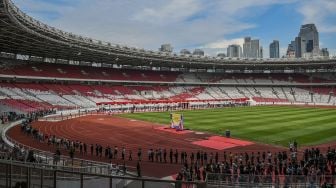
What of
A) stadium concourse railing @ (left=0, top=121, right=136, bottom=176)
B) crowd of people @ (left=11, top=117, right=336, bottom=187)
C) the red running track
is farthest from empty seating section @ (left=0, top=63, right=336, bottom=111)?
stadium concourse railing @ (left=0, top=121, right=136, bottom=176)

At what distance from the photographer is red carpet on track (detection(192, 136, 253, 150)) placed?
29.8 metres

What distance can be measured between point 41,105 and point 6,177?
2050 inches

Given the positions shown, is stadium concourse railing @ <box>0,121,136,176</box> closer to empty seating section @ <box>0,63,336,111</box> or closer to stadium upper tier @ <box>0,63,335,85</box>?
empty seating section @ <box>0,63,336,111</box>

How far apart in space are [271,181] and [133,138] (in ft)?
70.5

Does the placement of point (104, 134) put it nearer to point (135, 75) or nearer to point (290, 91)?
point (135, 75)

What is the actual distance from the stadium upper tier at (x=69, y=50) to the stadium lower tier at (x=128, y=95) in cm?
662

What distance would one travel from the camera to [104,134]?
37.5 meters

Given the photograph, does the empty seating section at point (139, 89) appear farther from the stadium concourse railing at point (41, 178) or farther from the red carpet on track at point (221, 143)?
the stadium concourse railing at point (41, 178)

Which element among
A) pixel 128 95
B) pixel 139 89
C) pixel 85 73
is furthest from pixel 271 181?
pixel 139 89

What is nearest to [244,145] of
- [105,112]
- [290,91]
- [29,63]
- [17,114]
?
[17,114]

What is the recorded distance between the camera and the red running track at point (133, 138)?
24966 mm

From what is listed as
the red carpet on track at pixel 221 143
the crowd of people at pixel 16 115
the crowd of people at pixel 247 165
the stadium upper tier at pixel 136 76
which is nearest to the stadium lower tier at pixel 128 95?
the stadium upper tier at pixel 136 76

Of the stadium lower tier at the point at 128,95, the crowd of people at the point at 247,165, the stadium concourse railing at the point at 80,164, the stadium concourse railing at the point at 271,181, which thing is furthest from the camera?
the stadium lower tier at the point at 128,95

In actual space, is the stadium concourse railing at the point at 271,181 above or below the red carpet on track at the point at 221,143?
above
